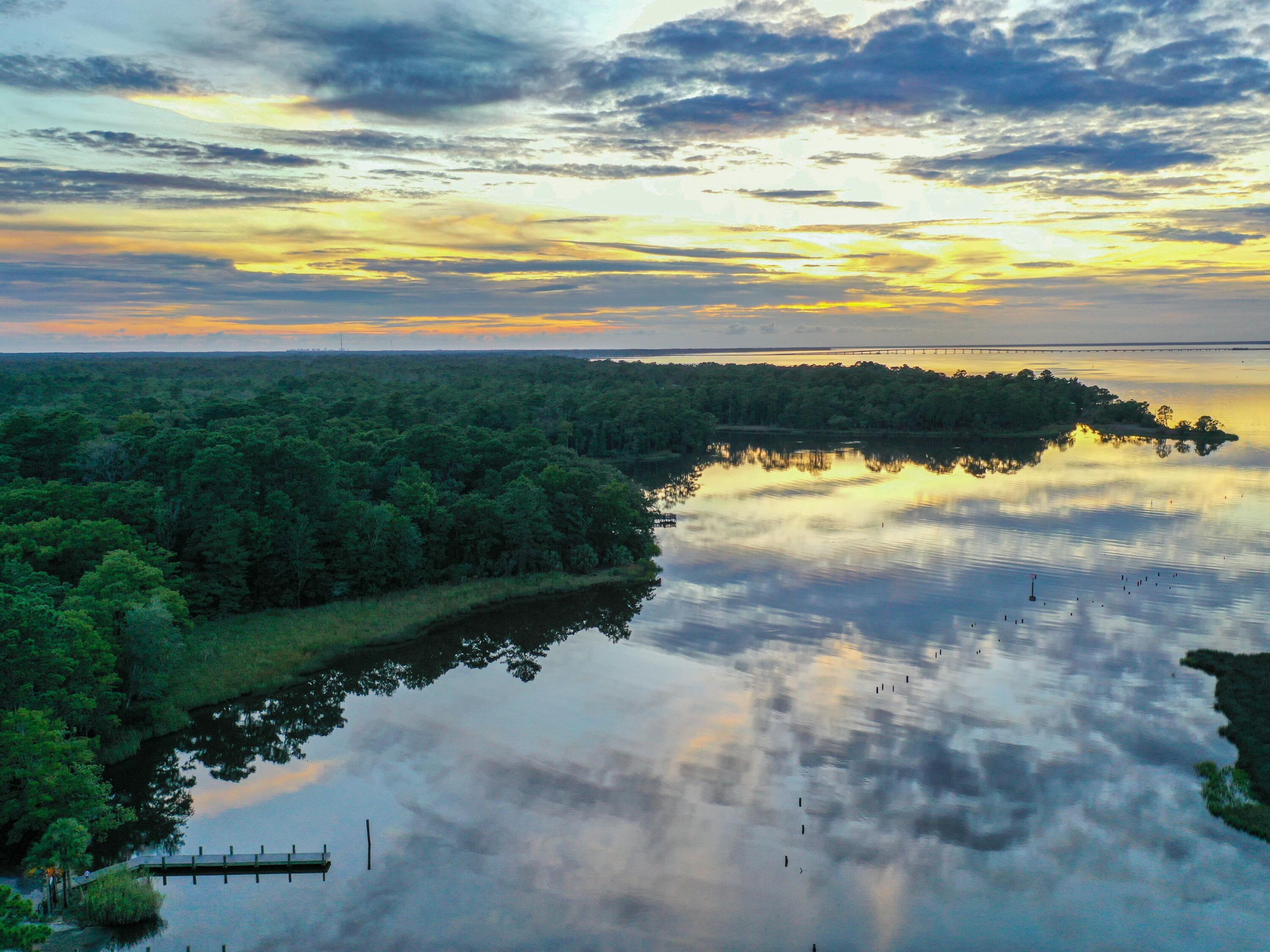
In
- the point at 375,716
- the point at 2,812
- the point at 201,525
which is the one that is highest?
the point at 201,525

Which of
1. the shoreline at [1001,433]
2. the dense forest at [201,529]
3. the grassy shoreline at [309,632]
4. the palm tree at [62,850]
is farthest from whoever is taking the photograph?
the shoreline at [1001,433]

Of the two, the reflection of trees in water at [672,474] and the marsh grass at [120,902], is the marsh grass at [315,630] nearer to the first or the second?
the marsh grass at [120,902]

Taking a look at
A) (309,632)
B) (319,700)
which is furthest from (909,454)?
(319,700)

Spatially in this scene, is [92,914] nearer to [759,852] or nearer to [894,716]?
[759,852]

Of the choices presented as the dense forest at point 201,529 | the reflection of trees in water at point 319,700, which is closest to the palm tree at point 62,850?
the dense forest at point 201,529

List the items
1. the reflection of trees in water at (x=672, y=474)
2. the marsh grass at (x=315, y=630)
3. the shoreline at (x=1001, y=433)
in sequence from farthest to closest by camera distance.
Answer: the shoreline at (x=1001, y=433)
the reflection of trees in water at (x=672, y=474)
the marsh grass at (x=315, y=630)

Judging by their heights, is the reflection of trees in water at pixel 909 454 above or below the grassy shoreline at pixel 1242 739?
above

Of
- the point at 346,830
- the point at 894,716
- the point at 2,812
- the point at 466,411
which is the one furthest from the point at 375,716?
the point at 466,411

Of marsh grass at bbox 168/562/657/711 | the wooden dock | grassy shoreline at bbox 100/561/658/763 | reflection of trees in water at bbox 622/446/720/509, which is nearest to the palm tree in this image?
the wooden dock
